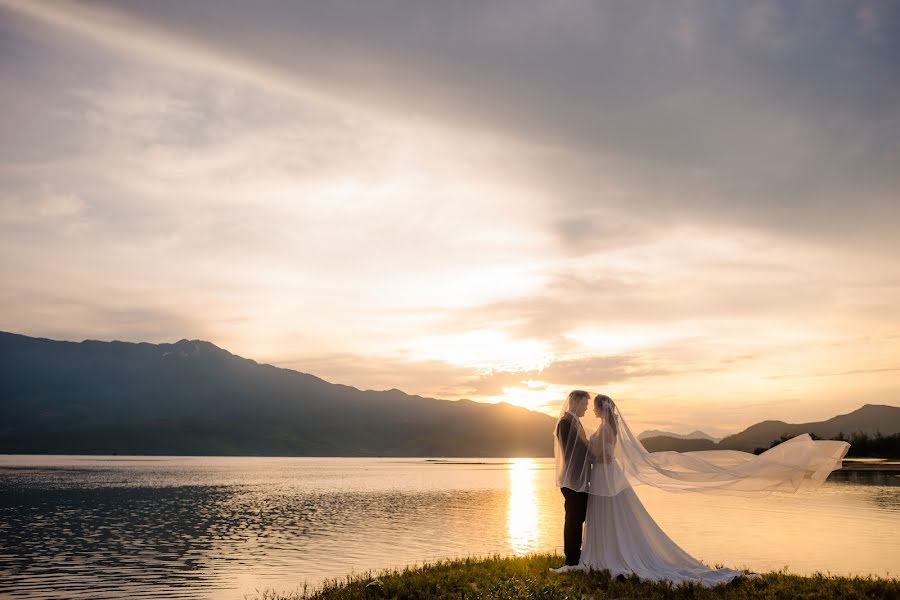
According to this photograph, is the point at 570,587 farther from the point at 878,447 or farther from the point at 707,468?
the point at 878,447

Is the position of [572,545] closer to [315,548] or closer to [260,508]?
[315,548]

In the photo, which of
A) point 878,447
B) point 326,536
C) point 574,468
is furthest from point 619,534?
point 878,447

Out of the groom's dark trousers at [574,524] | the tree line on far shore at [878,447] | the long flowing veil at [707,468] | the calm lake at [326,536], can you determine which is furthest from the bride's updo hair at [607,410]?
the tree line on far shore at [878,447]

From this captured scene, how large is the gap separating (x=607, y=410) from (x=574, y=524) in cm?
315

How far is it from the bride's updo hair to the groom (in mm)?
381

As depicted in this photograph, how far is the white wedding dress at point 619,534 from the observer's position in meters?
17.8

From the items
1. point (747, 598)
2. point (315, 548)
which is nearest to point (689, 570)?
point (747, 598)

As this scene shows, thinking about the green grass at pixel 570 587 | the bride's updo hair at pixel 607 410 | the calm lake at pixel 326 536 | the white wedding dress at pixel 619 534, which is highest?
the bride's updo hair at pixel 607 410

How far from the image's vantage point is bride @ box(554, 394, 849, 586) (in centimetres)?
1817

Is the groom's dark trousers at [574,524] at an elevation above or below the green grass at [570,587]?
above

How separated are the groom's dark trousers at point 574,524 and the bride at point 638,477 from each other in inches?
6.5

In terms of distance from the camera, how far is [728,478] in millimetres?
19234

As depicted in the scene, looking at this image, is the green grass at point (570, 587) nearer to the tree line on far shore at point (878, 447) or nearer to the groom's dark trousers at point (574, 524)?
the groom's dark trousers at point (574, 524)

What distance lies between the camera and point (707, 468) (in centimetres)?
1966
